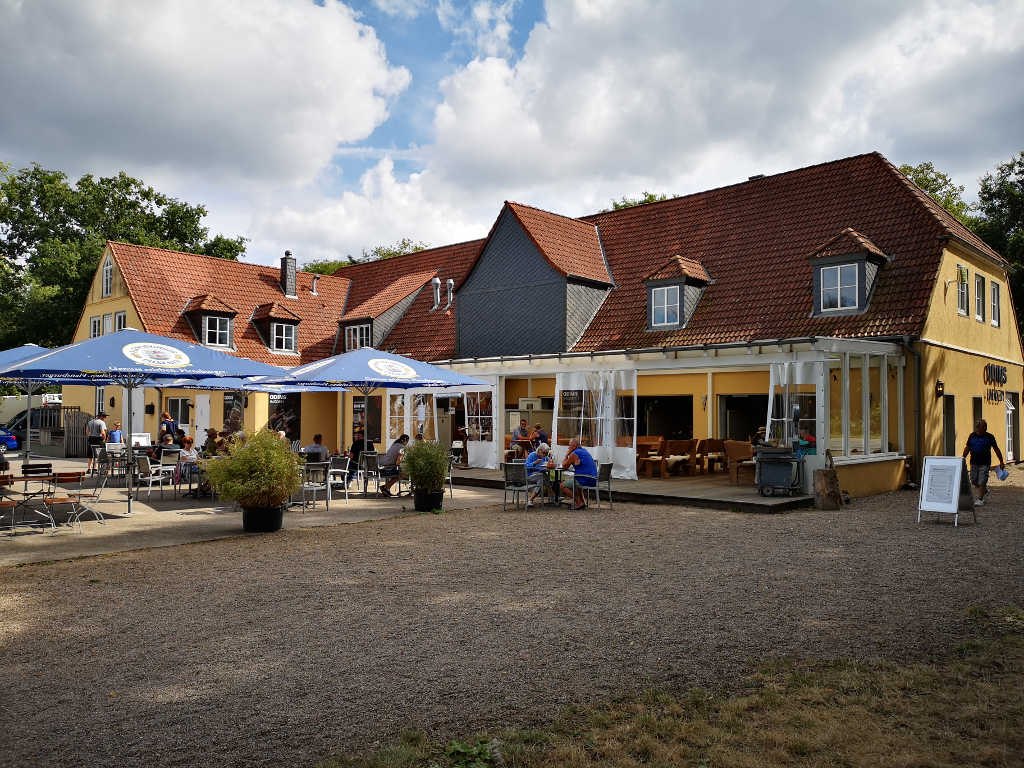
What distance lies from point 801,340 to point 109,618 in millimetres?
11972

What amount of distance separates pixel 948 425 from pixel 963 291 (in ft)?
11.3

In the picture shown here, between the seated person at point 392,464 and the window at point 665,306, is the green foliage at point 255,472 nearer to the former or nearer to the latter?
the seated person at point 392,464

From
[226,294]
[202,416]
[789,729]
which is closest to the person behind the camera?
[789,729]

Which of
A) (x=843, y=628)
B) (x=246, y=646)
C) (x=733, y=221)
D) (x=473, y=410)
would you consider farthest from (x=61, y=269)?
(x=843, y=628)

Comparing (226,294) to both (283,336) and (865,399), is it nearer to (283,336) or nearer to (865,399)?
(283,336)

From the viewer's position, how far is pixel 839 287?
17.6 m

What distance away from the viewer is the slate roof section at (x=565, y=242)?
21.8 metres

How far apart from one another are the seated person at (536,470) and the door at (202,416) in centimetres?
1641

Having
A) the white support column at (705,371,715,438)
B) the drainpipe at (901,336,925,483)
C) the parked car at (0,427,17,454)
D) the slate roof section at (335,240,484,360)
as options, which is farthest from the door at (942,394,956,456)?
the parked car at (0,427,17,454)

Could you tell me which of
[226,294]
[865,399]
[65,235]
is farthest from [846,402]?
[65,235]

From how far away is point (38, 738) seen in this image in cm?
407

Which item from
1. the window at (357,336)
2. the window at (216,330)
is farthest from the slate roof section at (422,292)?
the window at (216,330)

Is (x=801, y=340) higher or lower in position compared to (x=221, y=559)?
higher

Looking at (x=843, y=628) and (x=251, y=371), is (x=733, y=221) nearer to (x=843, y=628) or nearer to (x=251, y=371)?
(x=251, y=371)
